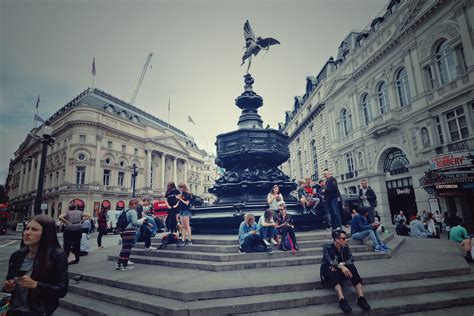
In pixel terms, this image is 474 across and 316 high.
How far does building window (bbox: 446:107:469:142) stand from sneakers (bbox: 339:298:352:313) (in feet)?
64.3

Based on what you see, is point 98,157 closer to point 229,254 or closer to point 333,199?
point 229,254

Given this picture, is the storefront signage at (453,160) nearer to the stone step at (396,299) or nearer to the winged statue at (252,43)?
the winged statue at (252,43)

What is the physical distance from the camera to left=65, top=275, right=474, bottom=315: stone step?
12.6 ft

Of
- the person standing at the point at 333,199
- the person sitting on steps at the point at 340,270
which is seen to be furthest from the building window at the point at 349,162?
the person sitting on steps at the point at 340,270

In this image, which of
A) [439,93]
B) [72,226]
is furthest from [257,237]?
[439,93]

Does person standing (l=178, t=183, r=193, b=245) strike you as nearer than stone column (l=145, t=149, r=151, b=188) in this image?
Yes

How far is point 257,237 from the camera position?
639 centimetres

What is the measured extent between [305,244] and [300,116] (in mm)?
39489

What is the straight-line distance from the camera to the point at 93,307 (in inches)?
172

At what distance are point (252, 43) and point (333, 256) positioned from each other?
9.89 metres

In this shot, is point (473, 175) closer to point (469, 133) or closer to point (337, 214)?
point (469, 133)

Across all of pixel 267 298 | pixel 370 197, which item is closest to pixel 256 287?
pixel 267 298

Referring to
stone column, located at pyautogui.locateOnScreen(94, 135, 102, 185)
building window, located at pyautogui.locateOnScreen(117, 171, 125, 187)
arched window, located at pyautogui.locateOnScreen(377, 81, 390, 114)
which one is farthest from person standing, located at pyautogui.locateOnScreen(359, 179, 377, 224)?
building window, located at pyautogui.locateOnScreen(117, 171, 125, 187)

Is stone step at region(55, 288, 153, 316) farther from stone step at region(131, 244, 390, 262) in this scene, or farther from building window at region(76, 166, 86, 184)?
building window at region(76, 166, 86, 184)
